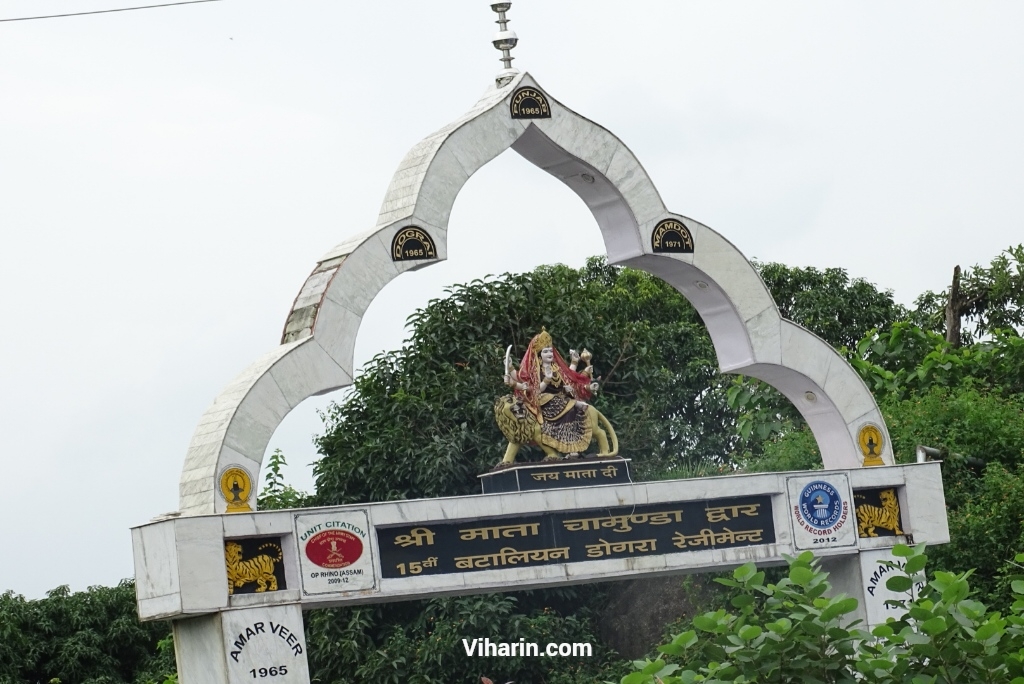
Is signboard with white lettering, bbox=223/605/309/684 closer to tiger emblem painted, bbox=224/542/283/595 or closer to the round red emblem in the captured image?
tiger emblem painted, bbox=224/542/283/595

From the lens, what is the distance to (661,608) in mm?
21672

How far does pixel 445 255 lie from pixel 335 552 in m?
2.24

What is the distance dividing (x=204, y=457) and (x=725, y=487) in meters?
3.82

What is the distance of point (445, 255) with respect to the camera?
12.1 meters

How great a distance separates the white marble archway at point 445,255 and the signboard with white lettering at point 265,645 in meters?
0.74

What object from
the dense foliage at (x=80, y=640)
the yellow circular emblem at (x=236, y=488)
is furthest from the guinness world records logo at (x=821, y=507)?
the dense foliage at (x=80, y=640)

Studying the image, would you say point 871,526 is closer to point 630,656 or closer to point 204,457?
point 204,457

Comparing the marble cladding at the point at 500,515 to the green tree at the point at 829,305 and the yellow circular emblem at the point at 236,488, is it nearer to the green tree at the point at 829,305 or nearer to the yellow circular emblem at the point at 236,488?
the yellow circular emblem at the point at 236,488

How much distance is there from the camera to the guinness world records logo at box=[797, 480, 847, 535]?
12867 millimetres

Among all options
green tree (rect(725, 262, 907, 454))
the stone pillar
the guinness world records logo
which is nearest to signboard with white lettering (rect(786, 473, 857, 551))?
the guinness world records logo

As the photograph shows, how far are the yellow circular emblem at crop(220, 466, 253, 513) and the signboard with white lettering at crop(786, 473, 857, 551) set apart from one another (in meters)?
4.13

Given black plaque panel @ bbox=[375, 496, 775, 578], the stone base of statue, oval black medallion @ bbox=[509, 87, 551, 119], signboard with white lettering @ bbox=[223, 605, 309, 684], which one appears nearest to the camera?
signboard with white lettering @ bbox=[223, 605, 309, 684]

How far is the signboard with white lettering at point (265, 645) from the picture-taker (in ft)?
35.7

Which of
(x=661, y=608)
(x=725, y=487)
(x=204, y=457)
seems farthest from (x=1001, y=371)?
(x=204, y=457)
